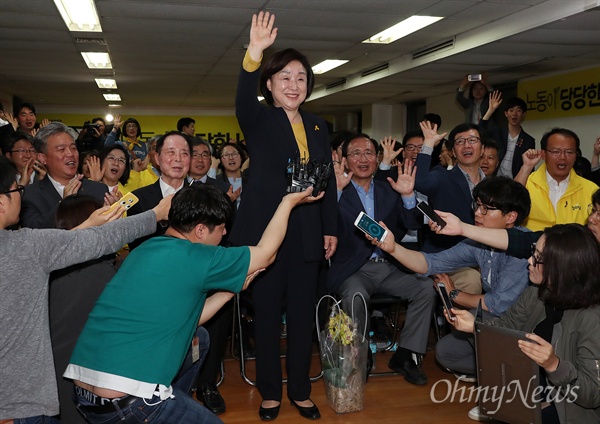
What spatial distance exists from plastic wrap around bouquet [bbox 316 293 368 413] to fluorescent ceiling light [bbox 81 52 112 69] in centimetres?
679

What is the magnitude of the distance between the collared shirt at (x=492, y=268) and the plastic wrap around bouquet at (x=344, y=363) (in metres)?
0.55

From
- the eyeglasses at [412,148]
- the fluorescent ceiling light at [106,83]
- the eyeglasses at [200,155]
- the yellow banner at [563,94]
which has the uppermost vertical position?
the fluorescent ceiling light at [106,83]

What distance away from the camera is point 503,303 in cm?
→ 304

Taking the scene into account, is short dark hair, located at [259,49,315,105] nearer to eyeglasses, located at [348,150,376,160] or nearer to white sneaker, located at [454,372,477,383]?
eyeglasses, located at [348,150,376,160]

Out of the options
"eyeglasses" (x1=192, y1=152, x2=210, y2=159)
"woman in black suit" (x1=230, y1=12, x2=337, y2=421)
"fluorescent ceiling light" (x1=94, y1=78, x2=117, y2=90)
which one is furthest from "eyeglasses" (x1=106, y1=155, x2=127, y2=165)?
"fluorescent ceiling light" (x1=94, y1=78, x2=117, y2=90)

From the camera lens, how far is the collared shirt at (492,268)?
3.03 m

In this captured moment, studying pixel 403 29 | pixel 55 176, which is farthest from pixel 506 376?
pixel 403 29

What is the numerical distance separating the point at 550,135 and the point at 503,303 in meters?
1.62

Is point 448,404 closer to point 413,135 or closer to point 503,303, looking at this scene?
point 503,303

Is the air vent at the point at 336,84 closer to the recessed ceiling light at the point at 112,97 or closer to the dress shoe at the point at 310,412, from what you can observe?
the recessed ceiling light at the point at 112,97

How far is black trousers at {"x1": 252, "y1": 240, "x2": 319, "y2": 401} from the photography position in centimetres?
292

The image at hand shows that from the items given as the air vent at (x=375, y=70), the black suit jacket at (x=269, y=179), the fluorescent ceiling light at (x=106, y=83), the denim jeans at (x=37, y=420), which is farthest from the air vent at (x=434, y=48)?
the denim jeans at (x=37, y=420)

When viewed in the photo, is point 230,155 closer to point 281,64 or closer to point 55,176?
point 55,176

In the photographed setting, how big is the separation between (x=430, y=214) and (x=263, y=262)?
0.89 m
